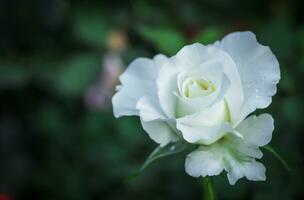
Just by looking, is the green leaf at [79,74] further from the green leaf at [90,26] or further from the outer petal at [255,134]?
the outer petal at [255,134]

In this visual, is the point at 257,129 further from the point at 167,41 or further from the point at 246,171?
the point at 167,41

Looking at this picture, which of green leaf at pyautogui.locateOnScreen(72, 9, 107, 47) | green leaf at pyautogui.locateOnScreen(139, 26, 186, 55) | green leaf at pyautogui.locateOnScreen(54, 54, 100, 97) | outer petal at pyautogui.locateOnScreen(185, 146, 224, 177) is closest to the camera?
outer petal at pyautogui.locateOnScreen(185, 146, 224, 177)

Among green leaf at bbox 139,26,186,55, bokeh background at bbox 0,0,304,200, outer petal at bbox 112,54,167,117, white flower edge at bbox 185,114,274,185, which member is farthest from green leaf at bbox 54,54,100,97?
white flower edge at bbox 185,114,274,185

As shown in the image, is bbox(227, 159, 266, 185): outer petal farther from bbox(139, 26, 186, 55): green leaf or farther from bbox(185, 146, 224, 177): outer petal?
bbox(139, 26, 186, 55): green leaf

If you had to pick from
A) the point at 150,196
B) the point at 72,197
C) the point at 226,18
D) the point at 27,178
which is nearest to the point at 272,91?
the point at 150,196

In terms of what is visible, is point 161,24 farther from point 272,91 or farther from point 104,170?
point 272,91

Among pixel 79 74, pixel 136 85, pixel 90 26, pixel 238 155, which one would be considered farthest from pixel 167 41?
pixel 90 26

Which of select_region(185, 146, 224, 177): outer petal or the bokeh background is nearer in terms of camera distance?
select_region(185, 146, 224, 177): outer petal
